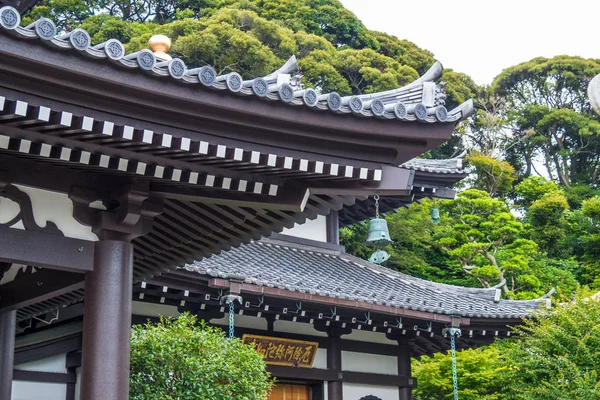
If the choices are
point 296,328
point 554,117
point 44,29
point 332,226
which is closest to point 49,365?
point 296,328

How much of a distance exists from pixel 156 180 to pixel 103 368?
1377 mm

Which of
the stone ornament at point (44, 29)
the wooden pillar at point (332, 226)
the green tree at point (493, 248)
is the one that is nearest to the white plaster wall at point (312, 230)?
the wooden pillar at point (332, 226)

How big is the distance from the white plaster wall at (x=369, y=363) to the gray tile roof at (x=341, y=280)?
45.2 inches

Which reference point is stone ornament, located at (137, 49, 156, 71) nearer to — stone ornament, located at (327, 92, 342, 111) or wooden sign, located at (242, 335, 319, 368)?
stone ornament, located at (327, 92, 342, 111)

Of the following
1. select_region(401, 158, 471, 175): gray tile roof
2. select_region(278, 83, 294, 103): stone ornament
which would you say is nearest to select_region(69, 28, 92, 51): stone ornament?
select_region(278, 83, 294, 103): stone ornament

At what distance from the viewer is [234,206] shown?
6.45 metres

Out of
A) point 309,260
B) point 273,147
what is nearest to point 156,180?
point 273,147

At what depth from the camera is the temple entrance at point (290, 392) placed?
42.1 ft

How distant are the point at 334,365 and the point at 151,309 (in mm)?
3464

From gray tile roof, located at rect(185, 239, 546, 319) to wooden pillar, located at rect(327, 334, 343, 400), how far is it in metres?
0.94

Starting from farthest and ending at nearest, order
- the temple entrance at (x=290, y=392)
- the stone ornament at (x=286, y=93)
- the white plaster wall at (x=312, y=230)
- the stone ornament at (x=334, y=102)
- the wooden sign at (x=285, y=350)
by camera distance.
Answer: the white plaster wall at (x=312, y=230)
the temple entrance at (x=290, y=392)
the wooden sign at (x=285, y=350)
the stone ornament at (x=334, y=102)
the stone ornament at (x=286, y=93)

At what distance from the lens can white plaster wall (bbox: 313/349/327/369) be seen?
13031mm

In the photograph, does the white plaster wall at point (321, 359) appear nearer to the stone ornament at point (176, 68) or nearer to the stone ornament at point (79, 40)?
the stone ornament at point (176, 68)

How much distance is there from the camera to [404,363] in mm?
14195
